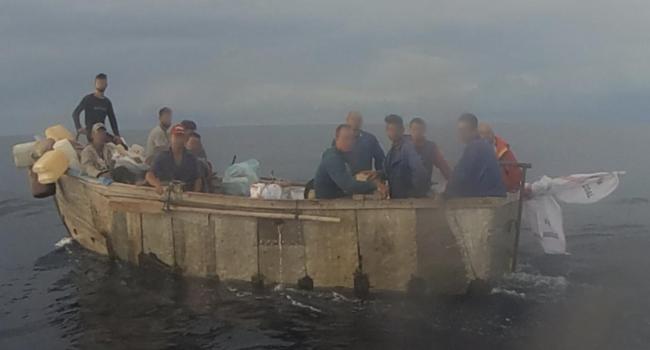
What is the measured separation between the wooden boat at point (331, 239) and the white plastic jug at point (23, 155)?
422cm

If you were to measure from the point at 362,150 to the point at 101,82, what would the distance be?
7.10 m

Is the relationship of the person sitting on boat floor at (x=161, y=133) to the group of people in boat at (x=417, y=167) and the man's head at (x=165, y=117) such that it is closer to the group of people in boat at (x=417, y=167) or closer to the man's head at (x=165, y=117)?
the man's head at (x=165, y=117)

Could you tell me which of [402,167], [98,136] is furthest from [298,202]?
[98,136]

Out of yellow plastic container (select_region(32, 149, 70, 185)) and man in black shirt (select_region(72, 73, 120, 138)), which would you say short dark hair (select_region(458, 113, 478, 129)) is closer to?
yellow plastic container (select_region(32, 149, 70, 185))

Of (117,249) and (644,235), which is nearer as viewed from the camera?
(117,249)

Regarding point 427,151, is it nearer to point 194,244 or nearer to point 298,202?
point 298,202

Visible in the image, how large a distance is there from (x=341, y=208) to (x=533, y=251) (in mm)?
6453

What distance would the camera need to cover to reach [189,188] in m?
12.0

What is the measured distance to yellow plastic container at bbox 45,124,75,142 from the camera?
14836 mm

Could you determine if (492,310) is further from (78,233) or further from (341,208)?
(78,233)

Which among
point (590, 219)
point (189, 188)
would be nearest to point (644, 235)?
point (590, 219)

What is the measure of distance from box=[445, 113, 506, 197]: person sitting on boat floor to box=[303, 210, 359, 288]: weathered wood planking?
1.72 meters

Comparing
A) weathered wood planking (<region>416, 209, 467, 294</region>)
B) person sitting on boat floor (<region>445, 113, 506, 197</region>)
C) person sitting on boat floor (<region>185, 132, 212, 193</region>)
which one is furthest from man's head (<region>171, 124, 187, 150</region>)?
person sitting on boat floor (<region>445, 113, 506, 197</region>)

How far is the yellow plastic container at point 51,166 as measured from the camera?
13133mm
